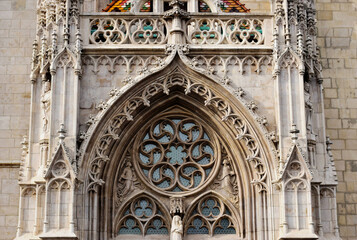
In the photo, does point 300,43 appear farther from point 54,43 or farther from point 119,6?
point 54,43

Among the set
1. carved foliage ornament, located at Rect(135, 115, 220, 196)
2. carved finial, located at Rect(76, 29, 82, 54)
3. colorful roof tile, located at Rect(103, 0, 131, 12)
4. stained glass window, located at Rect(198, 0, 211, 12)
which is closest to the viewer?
carved finial, located at Rect(76, 29, 82, 54)

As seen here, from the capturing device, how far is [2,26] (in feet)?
61.7

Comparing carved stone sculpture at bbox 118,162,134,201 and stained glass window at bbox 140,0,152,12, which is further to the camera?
→ stained glass window at bbox 140,0,152,12

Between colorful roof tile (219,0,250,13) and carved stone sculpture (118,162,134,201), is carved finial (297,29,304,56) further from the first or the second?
carved stone sculpture (118,162,134,201)

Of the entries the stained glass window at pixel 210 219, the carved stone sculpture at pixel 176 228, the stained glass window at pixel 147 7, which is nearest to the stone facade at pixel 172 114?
the stained glass window at pixel 210 219

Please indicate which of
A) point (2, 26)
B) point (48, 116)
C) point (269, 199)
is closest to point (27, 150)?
point (48, 116)

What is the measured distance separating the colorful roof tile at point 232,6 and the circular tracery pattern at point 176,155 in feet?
9.72

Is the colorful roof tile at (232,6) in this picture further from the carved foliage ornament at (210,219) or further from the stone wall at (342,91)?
the carved foliage ornament at (210,219)

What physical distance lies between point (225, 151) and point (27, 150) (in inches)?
161

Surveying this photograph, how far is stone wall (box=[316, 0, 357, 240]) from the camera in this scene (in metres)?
17.6

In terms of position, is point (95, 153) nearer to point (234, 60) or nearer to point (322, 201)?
point (234, 60)

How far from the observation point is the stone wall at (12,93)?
17359 millimetres

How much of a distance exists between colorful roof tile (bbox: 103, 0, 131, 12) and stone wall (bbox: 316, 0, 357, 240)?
455 cm

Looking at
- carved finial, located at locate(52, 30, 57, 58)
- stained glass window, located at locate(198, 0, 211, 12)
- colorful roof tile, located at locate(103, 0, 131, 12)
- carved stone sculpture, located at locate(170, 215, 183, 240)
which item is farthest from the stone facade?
stained glass window, located at locate(198, 0, 211, 12)
